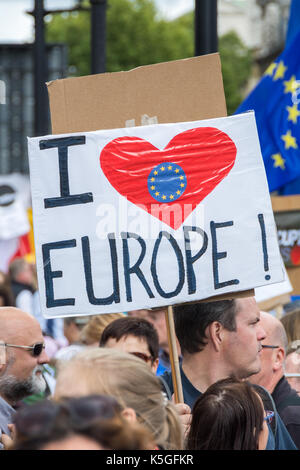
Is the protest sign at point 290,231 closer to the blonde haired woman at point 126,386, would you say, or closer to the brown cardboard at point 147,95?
the brown cardboard at point 147,95

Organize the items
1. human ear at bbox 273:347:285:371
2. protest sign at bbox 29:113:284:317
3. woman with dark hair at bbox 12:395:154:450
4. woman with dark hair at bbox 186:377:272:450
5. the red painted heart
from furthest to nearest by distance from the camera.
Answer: human ear at bbox 273:347:285:371 → the red painted heart → protest sign at bbox 29:113:284:317 → woman with dark hair at bbox 186:377:272:450 → woman with dark hair at bbox 12:395:154:450

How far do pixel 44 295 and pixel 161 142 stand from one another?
31.5 inches

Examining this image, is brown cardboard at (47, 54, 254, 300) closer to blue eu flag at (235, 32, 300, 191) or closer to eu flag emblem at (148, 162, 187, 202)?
eu flag emblem at (148, 162, 187, 202)

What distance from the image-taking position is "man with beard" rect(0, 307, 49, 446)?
4.20 m

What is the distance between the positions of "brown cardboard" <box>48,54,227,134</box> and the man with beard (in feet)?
2.84

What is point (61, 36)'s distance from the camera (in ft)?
150

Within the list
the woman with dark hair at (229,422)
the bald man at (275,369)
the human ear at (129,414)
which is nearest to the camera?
the human ear at (129,414)

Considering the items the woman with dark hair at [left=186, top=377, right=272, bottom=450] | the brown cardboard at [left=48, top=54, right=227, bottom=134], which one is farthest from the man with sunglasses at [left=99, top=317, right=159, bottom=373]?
the woman with dark hair at [left=186, top=377, right=272, bottom=450]

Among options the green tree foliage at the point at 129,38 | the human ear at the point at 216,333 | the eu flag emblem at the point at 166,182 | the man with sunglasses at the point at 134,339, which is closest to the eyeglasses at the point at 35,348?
the man with sunglasses at the point at 134,339

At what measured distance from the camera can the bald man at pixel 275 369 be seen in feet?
14.7

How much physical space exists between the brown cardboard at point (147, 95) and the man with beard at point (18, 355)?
34.1 inches
